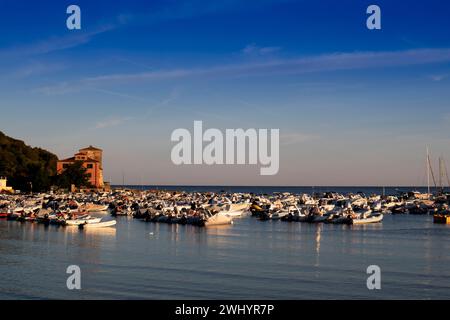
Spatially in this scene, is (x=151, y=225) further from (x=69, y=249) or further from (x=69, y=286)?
(x=69, y=286)

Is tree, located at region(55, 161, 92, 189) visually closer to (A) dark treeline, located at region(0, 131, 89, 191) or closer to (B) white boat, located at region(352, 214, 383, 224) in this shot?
(A) dark treeline, located at region(0, 131, 89, 191)

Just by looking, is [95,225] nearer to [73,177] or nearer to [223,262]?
[223,262]

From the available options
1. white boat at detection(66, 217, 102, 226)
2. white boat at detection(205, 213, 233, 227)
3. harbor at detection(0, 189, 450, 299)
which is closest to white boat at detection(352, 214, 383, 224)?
harbor at detection(0, 189, 450, 299)

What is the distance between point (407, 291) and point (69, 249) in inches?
785

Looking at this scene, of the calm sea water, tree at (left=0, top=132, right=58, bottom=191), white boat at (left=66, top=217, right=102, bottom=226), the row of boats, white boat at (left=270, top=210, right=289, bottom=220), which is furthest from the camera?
tree at (left=0, top=132, right=58, bottom=191)

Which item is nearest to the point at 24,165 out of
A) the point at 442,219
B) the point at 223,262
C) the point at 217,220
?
the point at 217,220

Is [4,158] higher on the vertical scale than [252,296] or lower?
higher

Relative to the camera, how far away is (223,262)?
3072 cm

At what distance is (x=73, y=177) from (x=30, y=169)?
33.8 feet

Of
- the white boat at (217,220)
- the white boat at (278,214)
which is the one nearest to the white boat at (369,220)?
the white boat at (278,214)

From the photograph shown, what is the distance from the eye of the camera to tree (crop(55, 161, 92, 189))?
113125mm

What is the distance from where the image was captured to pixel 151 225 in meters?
55.8
